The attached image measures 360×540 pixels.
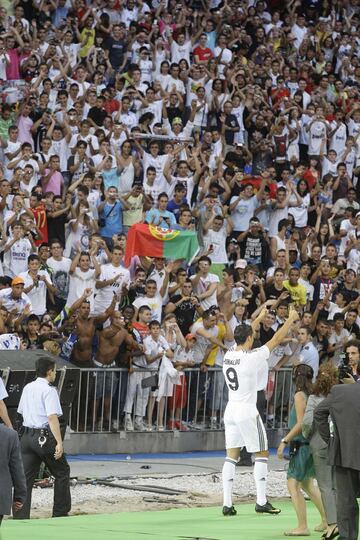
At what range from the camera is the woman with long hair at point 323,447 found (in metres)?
12.4

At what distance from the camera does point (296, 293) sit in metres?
22.4

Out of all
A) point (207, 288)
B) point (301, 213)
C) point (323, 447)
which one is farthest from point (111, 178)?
point (323, 447)

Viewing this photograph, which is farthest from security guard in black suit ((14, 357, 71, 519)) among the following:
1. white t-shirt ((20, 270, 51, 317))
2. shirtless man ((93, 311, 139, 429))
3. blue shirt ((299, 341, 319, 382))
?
blue shirt ((299, 341, 319, 382))

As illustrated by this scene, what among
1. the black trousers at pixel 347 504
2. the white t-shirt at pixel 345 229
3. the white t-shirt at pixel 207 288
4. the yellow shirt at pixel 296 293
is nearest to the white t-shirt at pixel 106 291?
the white t-shirt at pixel 207 288

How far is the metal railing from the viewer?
18.8 meters

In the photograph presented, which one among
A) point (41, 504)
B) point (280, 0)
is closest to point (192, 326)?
point (41, 504)

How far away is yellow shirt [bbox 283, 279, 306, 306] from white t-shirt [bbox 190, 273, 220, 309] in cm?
127

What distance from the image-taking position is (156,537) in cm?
1189

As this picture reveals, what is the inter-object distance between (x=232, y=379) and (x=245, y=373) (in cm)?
18

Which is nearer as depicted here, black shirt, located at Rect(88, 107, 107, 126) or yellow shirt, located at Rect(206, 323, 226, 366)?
yellow shirt, located at Rect(206, 323, 226, 366)

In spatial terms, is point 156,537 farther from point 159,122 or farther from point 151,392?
point 159,122

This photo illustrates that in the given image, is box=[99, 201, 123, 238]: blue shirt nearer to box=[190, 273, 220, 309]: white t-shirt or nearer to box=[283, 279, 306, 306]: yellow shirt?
box=[190, 273, 220, 309]: white t-shirt

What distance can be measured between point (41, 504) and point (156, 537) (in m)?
3.43

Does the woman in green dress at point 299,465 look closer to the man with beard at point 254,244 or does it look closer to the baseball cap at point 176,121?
the man with beard at point 254,244
